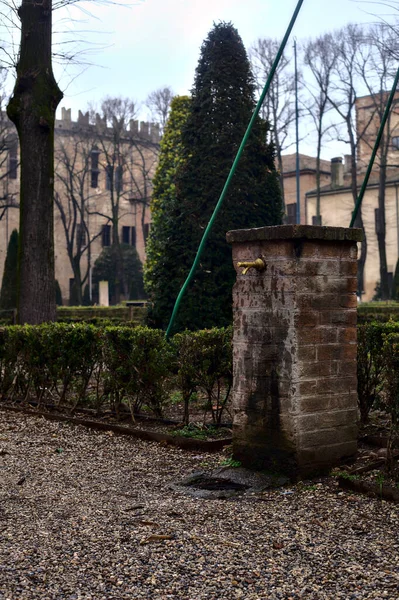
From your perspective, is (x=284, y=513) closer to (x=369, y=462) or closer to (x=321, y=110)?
(x=369, y=462)

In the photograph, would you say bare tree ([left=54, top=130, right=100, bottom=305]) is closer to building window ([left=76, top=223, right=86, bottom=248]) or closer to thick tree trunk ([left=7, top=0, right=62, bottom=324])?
building window ([left=76, top=223, right=86, bottom=248])

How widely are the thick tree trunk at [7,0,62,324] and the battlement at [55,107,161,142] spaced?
35925 millimetres

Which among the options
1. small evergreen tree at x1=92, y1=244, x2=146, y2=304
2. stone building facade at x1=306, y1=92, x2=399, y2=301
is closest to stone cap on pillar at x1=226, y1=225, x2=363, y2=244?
stone building facade at x1=306, y1=92, x2=399, y2=301

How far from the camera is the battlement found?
49.1m

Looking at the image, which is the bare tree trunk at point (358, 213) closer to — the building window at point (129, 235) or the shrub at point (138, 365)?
the building window at point (129, 235)

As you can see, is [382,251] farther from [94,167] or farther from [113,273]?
[94,167]

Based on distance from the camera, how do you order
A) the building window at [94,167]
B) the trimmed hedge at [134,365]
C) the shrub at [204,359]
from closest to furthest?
the trimmed hedge at [134,365]
the shrub at [204,359]
the building window at [94,167]

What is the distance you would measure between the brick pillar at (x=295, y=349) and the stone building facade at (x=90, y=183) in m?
39.0

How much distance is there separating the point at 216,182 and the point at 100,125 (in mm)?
38171

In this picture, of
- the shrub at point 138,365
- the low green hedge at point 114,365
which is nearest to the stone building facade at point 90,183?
the low green hedge at point 114,365

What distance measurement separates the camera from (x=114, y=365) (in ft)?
28.2

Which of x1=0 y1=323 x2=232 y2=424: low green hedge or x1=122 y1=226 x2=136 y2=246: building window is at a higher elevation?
x1=122 y1=226 x2=136 y2=246: building window

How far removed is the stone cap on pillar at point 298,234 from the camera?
5.69m

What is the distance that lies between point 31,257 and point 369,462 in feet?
26.6
